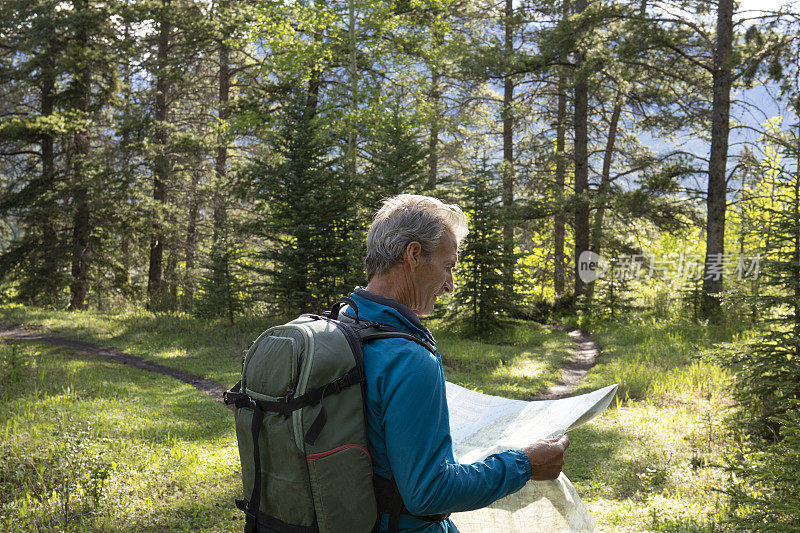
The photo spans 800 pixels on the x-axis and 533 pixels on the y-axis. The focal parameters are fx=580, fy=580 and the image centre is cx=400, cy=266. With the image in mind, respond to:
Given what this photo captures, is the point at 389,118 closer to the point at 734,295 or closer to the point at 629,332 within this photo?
the point at 629,332

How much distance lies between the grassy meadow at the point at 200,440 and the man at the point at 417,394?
10.3 ft

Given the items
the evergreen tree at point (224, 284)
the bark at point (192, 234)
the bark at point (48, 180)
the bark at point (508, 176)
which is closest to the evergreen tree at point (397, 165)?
the bark at point (508, 176)

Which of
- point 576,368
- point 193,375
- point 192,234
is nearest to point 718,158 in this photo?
point 576,368

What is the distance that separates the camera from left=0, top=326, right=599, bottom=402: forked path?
9328 mm

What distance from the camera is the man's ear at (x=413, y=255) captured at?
6.77 ft

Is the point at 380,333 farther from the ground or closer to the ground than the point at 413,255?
closer to the ground

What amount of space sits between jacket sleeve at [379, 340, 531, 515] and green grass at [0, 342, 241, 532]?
328 centimetres

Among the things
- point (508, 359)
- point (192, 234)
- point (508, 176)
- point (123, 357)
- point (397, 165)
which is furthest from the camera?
point (192, 234)

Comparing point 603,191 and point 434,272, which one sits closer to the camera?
point 434,272

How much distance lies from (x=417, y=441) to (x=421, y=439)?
0.01 m

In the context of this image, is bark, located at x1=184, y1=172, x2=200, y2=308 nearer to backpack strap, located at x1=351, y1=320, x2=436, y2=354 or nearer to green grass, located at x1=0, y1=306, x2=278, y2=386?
green grass, located at x1=0, y1=306, x2=278, y2=386

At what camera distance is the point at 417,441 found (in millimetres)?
1711

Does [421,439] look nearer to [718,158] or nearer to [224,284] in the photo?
[224,284]

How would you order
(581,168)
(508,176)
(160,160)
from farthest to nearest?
(581,168)
(508,176)
(160,160)
